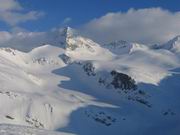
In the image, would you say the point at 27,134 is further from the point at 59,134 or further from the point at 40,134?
the point at 59,134

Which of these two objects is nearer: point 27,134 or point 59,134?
point 27,134

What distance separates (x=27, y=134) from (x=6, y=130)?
2.98 m

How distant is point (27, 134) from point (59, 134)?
6.85 meters

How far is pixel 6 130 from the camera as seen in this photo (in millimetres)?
65062

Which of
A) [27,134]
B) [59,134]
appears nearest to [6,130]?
[27,134]

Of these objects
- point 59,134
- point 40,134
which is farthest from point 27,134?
point 59,134

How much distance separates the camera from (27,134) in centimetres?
6372

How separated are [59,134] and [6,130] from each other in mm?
7637

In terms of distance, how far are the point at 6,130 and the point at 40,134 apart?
4.05 metres

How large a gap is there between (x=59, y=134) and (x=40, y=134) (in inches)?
184

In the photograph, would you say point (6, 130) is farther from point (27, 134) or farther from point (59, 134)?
point (59, 134)

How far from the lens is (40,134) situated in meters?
65.4

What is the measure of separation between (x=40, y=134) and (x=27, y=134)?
220 cm

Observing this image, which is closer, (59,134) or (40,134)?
(40,134)
